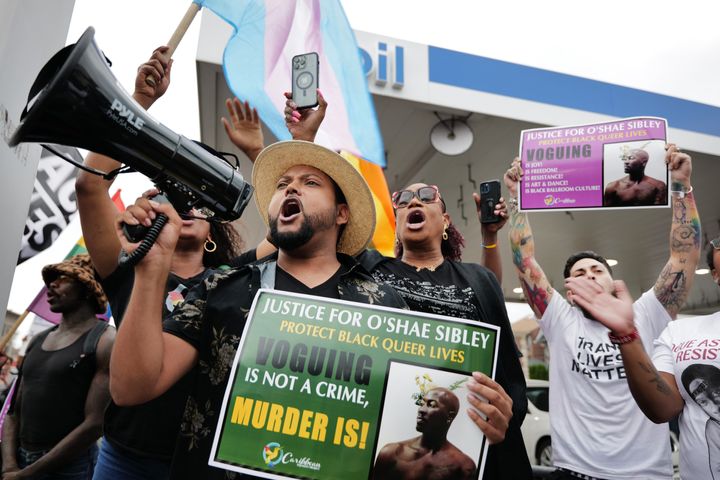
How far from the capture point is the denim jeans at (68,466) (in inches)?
95.3

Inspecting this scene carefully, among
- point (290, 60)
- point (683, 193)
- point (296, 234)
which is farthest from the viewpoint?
point (290, 60)

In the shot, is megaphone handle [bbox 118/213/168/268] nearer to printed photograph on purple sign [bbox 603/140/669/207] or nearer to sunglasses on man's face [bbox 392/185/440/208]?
sunglasses on man's face [bbox 392/185/440/208]

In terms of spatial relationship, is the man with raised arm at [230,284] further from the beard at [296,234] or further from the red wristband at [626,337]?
the red wristband at [626,337]

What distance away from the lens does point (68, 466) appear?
245 centimetres

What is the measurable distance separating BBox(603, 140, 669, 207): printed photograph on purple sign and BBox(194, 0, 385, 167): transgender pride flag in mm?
1505

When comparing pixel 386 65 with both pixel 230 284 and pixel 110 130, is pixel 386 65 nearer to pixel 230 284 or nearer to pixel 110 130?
pixel 230 284

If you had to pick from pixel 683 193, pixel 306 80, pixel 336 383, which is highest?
pixel 683 193

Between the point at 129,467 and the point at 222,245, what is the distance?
126 cm

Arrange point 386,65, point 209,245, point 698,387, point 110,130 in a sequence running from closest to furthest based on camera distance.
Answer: point 110,130
point 698,387
point 209,245
point 386,65

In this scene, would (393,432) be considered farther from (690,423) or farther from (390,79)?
(390,79)

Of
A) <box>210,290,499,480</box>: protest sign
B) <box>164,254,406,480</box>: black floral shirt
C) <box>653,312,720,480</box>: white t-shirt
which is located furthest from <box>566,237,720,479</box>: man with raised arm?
<box>164,254,406,480</box>: black floral shirt

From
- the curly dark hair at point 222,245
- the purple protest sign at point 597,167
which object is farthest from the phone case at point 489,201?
the curly dark hair at point 222,245

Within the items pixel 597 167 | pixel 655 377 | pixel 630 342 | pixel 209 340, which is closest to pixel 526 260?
pixel 597 167

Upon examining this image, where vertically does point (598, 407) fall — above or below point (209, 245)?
below
